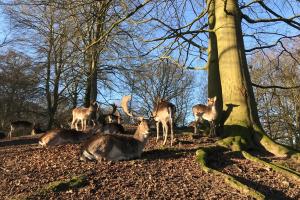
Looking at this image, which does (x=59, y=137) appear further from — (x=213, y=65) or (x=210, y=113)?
(x=213, y=65)

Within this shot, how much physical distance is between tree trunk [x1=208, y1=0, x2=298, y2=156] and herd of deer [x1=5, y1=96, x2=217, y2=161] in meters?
1.49

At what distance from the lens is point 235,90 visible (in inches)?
504

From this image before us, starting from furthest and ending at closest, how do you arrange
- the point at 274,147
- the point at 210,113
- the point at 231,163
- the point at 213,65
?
1. the point at 213,65
2. the point at 210,113
3. the point at 274,147
4. the point at 231,163

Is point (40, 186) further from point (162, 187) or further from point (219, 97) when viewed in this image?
point (219, 97)

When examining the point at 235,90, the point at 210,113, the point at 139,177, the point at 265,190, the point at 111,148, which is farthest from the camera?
the point at 210,113

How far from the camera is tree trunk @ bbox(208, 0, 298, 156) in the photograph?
12.0m

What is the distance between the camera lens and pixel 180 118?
42938 mm

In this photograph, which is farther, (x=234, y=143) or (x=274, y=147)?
(x=274, y=147)

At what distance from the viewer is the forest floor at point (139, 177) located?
822 centimetres

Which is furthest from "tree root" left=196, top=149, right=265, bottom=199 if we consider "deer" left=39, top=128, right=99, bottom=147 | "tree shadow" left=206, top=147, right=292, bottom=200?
"deer" left=39, top=128, right=99, bottom=147

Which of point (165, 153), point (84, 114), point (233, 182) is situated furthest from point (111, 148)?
point (84, 114)

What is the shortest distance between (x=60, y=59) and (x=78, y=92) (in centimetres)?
400

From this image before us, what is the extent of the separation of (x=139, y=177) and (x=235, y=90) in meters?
4.92

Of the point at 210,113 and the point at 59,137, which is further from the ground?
the point at 210,113
